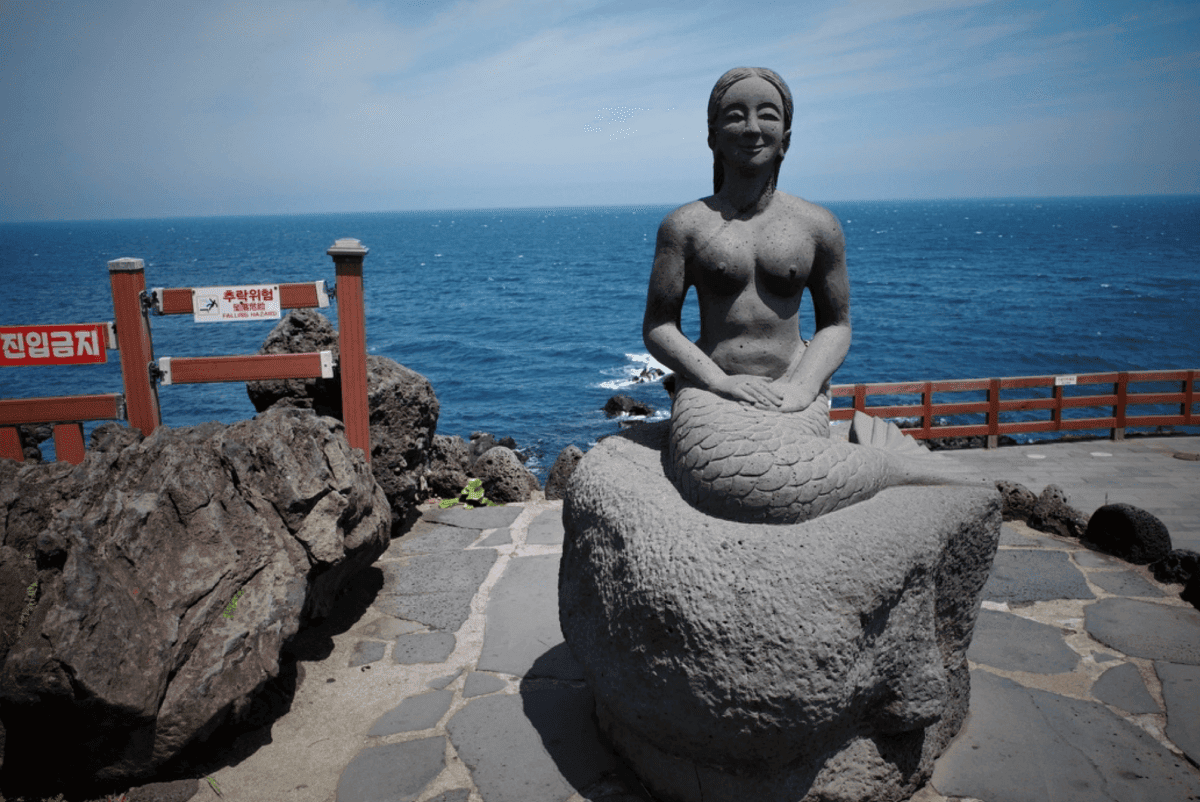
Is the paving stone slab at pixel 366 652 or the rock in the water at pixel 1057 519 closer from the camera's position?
the paving stone slab at pixel 366 652

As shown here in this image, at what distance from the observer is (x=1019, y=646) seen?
13.4 ft

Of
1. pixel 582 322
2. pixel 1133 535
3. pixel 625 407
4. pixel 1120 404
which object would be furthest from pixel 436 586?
pixel 582 322

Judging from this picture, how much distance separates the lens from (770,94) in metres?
3.30

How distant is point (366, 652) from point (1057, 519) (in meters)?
5.10

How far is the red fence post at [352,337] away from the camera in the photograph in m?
5.36

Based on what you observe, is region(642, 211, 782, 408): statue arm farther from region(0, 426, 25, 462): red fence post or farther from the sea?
the sea

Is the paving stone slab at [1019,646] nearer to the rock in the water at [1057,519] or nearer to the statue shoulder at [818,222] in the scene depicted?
the rock in the water at [1057,519]

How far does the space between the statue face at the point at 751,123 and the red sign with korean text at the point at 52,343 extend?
413cm

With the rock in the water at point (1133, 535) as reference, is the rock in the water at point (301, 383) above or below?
above

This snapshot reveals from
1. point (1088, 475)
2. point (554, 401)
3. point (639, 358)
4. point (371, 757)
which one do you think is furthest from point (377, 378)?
point (639, 358)

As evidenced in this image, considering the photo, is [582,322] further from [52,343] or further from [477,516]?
Result: [52,343]

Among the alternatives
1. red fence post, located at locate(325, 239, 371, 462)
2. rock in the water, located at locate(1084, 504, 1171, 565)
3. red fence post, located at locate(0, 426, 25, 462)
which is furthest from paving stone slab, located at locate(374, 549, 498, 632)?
rock in the water, located at locate(1084, 504, 1171, 565)

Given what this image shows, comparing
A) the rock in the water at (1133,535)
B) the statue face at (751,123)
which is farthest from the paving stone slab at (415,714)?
the rock in the water at (1133,535)

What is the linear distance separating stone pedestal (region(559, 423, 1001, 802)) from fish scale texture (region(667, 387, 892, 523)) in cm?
6
